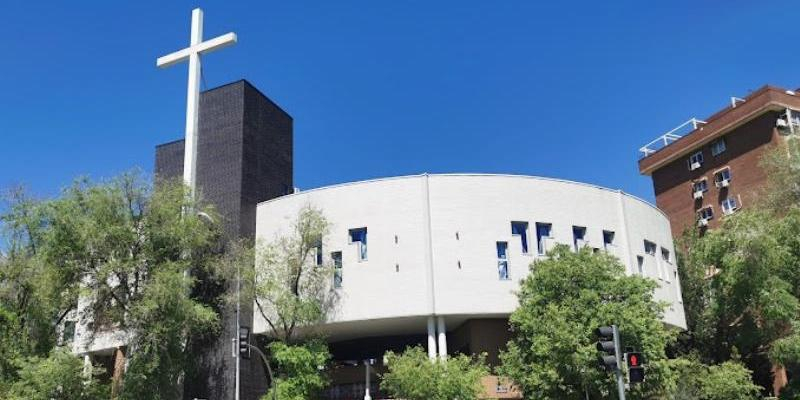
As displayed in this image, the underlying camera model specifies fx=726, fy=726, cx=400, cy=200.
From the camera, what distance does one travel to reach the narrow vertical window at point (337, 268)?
36.5 metres

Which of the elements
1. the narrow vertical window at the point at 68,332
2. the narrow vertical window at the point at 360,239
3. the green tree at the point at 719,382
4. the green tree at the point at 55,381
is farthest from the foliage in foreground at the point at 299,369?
the green tree at the point at 719,382

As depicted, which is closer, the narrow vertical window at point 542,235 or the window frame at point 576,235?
the narrow vertical window at point 542,235

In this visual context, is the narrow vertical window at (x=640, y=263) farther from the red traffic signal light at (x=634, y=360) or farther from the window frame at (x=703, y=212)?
the red traffic signal light at (x=634, y=360)

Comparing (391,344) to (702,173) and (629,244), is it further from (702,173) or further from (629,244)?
(702,173)

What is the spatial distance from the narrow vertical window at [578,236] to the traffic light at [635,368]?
21489 millimetres

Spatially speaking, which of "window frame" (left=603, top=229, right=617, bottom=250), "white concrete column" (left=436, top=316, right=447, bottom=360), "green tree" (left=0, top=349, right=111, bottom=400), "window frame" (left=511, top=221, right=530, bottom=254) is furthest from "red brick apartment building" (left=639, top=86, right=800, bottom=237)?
"green tree" (left=0, top=349, right=111, bottom=400)

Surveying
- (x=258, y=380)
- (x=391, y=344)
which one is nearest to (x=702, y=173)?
(x=391, y=344)

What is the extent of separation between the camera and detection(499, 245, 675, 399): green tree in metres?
28.2

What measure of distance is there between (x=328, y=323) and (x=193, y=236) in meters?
7.93

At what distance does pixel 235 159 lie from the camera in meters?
40.7

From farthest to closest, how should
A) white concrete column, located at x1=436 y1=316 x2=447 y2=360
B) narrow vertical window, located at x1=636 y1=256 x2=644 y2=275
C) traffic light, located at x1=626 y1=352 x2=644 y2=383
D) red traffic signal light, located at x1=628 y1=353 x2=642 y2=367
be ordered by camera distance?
narrow vertical window, located at x1=636 y1=256 x2=644 y2=275, white concrete column, located at x1=436 y1=316 x2=447 y2=360, red traffic signal light, located at x1=628 y1=353 x2=642 y2=367, traffic light, located at x1=626 y1=352 x2=644 y2=383

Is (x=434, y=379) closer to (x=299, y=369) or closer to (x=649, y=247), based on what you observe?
(x=299, y=369)

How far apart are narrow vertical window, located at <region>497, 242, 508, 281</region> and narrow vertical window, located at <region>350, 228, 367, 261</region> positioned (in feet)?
22.1

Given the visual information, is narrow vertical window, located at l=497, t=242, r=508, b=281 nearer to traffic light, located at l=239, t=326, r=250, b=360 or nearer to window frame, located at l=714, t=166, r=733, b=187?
traffic light, located at l=239, t=326, r=250, b=360
